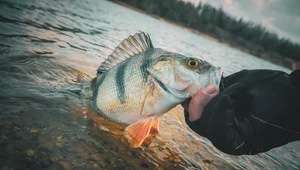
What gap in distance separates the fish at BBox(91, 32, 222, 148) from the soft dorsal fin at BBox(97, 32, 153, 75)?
0.01 meters

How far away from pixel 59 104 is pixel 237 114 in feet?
8.19

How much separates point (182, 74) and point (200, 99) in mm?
310

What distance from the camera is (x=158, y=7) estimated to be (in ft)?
265

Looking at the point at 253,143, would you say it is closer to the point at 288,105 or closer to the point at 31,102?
the point at 288,105

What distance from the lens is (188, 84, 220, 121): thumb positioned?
1.77m

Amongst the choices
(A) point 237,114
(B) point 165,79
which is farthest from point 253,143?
(B) point 165,79

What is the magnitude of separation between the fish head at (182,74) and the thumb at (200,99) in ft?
0.19

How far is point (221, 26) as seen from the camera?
Answer: 93.9m

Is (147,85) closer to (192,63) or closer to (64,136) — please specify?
Answer: (192,63)

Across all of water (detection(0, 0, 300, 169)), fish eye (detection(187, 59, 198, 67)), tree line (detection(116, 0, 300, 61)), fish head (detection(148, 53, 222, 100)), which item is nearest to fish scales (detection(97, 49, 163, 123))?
fish head (detection(148, 53, 222, 100))

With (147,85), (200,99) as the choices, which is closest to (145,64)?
(147,85)

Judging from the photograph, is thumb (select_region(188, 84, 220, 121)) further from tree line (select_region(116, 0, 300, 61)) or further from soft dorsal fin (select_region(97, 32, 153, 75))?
tree line (select_region(116, 0, 300, 61))

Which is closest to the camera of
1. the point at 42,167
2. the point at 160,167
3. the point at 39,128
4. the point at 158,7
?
the point at 42,167

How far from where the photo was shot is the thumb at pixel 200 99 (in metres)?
1.77
